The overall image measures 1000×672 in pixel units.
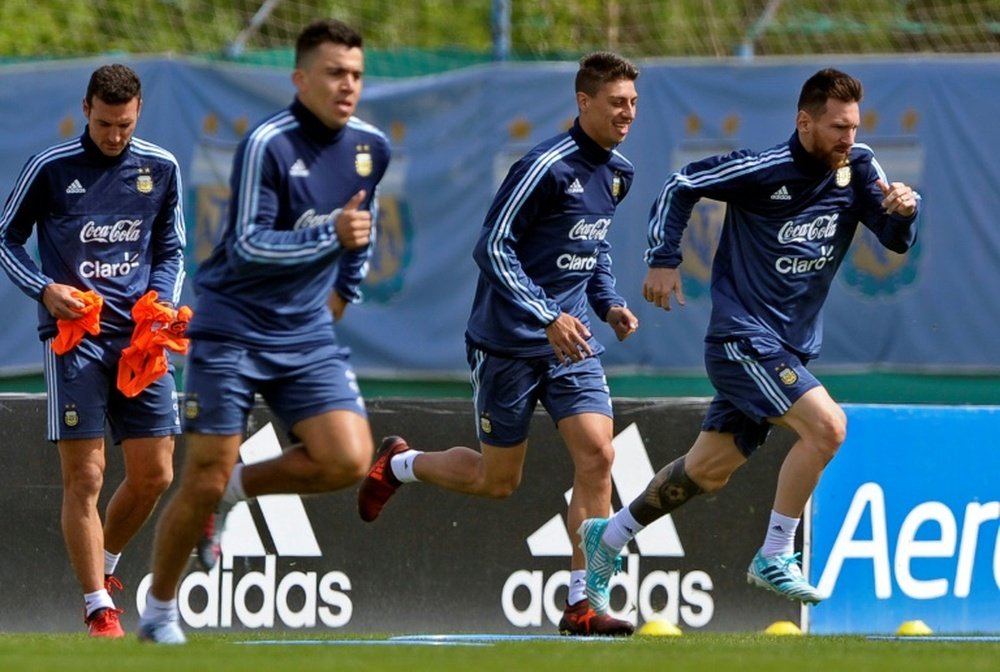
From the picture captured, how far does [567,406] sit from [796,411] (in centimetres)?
109

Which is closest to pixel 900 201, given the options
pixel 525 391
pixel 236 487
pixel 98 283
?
pixel 525 391

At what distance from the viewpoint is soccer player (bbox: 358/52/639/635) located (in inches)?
344

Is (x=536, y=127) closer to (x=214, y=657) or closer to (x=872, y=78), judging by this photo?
(x=872, y=78)

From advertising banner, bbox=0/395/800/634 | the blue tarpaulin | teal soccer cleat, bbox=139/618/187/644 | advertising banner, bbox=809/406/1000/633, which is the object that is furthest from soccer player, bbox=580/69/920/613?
the blue tarpaulin

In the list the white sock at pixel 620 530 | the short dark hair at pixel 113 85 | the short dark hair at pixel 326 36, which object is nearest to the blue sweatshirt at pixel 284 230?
the short dark hair at pixel 326 36

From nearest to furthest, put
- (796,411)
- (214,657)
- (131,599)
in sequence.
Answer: (214,657) → (796,411) → (131,599)

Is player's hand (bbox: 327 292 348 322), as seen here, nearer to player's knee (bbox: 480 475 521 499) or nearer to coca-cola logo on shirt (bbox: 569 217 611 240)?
coca-cola logo on shirt (bbox: 569 217 611 240)

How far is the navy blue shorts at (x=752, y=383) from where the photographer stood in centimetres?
847

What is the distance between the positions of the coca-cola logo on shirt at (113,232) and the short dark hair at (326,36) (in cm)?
206

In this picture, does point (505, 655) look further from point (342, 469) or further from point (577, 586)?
point (577, 586)

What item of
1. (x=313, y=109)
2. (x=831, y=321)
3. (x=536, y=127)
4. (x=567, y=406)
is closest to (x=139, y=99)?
(x=313, y=109)

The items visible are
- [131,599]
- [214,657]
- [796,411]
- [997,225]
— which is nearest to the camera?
[214,657]

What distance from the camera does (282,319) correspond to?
7133 millimetres

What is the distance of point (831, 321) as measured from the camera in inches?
499
